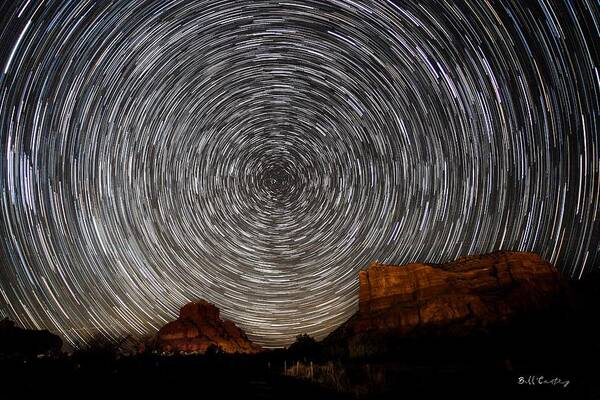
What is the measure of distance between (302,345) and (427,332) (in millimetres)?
10261

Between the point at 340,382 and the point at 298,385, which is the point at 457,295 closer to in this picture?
the point at 340,382

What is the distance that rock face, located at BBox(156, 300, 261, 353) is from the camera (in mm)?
45969

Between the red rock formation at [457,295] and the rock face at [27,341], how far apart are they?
24.9 metres

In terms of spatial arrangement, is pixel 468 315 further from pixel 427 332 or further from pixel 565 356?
pixel 565 356

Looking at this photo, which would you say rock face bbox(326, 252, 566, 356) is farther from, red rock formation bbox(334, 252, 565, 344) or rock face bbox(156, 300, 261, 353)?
rock face bbox(156, 300, 261, 353)

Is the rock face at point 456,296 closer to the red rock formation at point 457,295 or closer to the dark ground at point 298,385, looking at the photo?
the red rock formation at point 457,295

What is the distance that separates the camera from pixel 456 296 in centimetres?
3184

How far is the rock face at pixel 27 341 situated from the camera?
2838cm

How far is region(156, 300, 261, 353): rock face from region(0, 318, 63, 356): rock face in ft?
48.5

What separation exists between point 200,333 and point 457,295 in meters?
32.0

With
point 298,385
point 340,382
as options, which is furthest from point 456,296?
point 298,385

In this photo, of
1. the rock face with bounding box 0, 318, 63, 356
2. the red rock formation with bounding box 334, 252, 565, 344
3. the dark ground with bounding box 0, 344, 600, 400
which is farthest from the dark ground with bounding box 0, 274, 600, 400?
the rock face with bounding box 0, 318, 63, 356

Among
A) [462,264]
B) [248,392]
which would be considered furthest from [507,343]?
[248,392]

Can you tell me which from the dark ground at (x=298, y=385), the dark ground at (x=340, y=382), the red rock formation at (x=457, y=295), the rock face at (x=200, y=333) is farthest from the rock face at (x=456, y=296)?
the rock face at (x=200, y=333)
